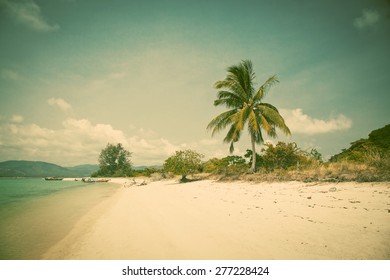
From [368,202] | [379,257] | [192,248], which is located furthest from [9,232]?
[368,202]

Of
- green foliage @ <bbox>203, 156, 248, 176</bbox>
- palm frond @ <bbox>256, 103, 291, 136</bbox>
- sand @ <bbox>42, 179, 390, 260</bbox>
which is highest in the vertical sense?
palm frond @ <bbox>256, 103, 291, 136</bbox>

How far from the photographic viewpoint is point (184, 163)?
19.5 metres

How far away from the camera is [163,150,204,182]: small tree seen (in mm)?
19500

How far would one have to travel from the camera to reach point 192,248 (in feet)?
10.6

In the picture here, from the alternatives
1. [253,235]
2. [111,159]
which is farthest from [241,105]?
[111,159]

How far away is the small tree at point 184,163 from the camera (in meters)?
19.5

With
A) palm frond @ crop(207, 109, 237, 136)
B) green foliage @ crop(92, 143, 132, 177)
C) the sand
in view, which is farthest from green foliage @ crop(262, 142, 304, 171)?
green foliage @ crop(92, 143, 132, 177)

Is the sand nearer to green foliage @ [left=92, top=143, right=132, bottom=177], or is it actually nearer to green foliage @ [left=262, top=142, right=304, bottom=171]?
green foliage @ [left=262, top=142, right=304, bottom=171]

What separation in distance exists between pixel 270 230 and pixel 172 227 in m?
1.94

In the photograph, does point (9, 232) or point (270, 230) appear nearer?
point (270, 230)

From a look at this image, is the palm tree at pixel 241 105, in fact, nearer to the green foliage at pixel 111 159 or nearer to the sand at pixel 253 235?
the sand at pixel 253 235

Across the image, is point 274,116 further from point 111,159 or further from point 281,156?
point 111,159
